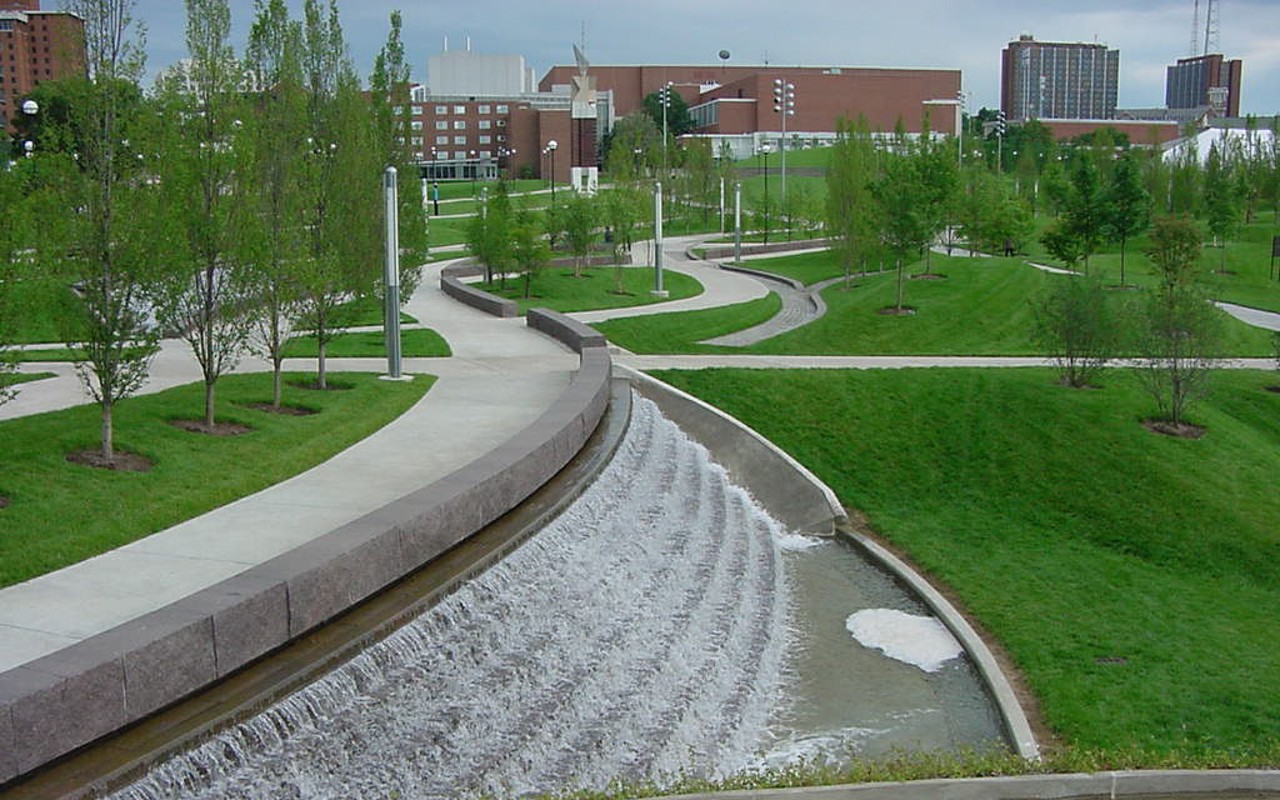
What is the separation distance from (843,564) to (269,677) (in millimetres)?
9334

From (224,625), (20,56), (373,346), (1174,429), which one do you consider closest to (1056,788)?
(224,625)

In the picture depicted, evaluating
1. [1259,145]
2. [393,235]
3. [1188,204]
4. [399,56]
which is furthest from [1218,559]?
[1259,145]

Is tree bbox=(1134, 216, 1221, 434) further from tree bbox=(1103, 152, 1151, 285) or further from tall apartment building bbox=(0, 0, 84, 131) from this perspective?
tall apartment building bbox=(0, 0, 84, 131)

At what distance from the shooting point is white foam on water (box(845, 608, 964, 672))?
12.5 metres

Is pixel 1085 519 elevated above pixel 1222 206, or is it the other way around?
pixel 1222 206

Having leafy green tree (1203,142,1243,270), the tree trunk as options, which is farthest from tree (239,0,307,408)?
leafy green tree (1203,142,1243,270)

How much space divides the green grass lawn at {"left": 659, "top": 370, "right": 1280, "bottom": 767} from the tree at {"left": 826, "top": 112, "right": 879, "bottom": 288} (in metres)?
14.3

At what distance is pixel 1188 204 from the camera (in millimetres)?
54938

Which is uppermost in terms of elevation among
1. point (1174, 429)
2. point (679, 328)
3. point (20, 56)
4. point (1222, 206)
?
point (20, 56)

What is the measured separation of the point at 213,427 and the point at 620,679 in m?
6.58

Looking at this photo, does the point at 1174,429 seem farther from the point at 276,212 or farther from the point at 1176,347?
the point at 276,212

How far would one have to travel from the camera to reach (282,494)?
38.5ft

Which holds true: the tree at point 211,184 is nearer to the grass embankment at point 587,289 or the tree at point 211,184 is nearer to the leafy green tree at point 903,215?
the grass embankment at point 587,289

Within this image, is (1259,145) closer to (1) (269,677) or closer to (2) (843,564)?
(2) (843,564)
